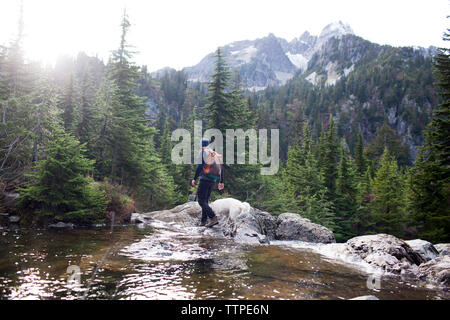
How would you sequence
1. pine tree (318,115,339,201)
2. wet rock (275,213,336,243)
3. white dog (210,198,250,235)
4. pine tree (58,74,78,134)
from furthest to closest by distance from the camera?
pine tree (318,115,339,201), pine tree (58,74,78,134), white dog (210,198,250,235), wet rock (275,213,336,243)

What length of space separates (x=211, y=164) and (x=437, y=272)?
7.44 metres

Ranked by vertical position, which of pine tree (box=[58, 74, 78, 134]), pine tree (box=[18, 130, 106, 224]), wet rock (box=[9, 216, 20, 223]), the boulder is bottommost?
the boulder

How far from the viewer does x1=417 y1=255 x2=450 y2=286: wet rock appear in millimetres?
6277

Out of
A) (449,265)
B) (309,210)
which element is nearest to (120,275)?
(449,265)

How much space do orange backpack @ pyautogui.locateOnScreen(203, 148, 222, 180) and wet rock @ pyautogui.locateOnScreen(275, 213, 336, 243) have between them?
390cm

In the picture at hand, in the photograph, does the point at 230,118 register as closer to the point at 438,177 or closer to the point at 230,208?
the point at 230,208

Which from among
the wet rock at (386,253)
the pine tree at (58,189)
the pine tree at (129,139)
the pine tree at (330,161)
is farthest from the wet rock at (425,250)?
the pine tree at (330,161)

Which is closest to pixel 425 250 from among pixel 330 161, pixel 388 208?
pixel 330 161

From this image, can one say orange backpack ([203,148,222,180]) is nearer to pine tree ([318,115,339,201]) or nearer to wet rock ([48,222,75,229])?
wet rock ([48,222,75,229])

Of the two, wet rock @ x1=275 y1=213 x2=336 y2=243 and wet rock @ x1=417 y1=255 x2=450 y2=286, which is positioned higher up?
→ wet rock @ x1=417 y1=255 x2=450 y2=286

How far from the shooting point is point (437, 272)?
6.55 meters

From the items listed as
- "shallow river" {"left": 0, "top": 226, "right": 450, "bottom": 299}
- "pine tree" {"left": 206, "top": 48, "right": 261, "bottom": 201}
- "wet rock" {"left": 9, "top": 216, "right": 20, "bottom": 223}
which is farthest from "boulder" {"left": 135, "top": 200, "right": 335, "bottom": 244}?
"pine tree" {"left": 206, "top": 48, "right": 261, "bottom": 201}

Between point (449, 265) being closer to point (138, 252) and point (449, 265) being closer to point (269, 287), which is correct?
point (269, 287)

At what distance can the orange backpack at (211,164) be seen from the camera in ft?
35.7
